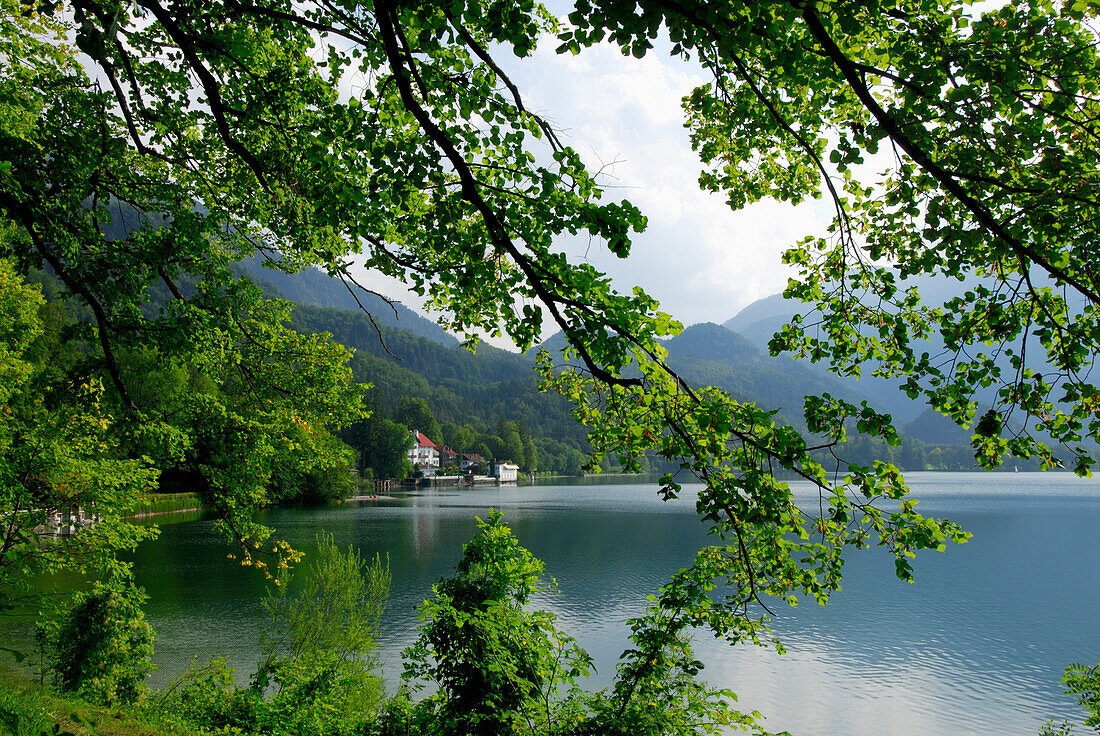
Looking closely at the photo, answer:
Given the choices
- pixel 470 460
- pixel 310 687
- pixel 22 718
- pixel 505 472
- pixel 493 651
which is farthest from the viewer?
pixel 470 460

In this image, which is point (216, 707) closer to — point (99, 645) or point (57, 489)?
point (99, 645)

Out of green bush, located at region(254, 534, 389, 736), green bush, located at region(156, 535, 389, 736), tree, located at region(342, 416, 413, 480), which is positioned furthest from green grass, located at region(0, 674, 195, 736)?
tree, located at region(342, 416, 413, 480)

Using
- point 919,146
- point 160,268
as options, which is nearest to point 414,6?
point 919,146

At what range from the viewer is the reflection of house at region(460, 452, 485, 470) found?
127 m

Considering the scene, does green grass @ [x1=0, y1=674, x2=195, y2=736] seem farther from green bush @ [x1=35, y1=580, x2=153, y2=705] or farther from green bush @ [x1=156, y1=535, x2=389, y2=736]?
green bush @ [x1=156, y1=535, x2=389, y2=736]

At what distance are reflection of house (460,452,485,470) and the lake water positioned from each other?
8646cm

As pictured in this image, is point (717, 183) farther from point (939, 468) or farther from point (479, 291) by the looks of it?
point (939, 468)

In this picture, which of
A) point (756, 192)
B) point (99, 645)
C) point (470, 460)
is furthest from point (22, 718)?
point (470, 460)

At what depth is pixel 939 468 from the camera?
177 m

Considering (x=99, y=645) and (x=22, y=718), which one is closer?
(x=22, y=718)

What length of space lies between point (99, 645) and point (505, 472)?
4635 inches

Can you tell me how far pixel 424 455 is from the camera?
400 ft

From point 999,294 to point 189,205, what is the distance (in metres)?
Result: 7.74

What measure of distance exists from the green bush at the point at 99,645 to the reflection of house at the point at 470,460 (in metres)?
118
